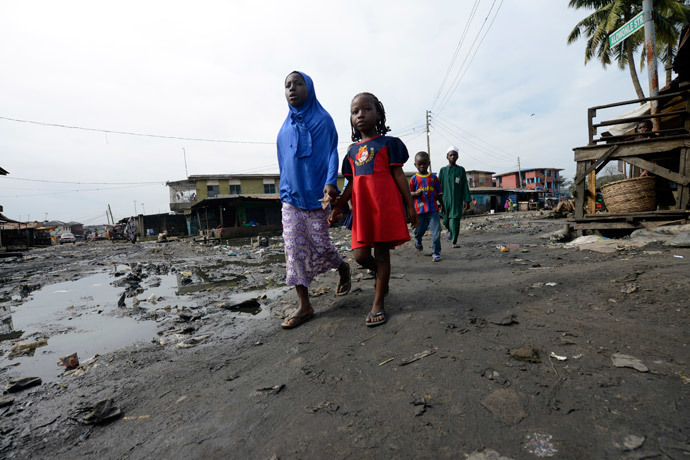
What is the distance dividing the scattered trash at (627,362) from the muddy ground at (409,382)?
0.02 metres

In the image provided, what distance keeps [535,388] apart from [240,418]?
125cm

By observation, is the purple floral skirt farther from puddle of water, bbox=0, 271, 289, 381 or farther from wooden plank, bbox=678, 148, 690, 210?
wooden plank, bbox=678, 148, 690, 210

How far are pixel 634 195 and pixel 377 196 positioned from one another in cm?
A: 506

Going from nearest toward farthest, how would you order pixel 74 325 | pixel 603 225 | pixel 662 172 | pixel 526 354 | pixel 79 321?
pixel 526 354 → pixel 74 325 → pixel 79 321 → pixel 662 172 → pixel 603 225

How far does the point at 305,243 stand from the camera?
2.60m

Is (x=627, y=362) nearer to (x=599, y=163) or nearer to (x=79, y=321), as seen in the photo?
(x=79, y=321)

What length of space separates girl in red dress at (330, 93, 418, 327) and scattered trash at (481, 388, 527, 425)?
96 centimetres

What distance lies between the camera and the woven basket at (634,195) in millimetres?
4836

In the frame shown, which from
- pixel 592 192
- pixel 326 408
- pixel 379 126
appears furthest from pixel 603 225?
pixel 326 408

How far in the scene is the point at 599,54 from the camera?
17.4 m

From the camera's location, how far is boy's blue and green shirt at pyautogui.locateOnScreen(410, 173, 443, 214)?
16.3ft

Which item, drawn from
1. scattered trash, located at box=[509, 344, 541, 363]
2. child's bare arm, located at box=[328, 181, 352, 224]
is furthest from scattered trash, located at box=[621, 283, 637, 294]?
child's bare arm, located at box=[328, 181, 352, 224]

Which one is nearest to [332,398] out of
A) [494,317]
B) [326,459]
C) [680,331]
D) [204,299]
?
[326,459]

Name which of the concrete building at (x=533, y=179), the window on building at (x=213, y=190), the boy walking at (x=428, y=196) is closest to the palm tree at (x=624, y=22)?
the boy walking at (x=428, y=196)
